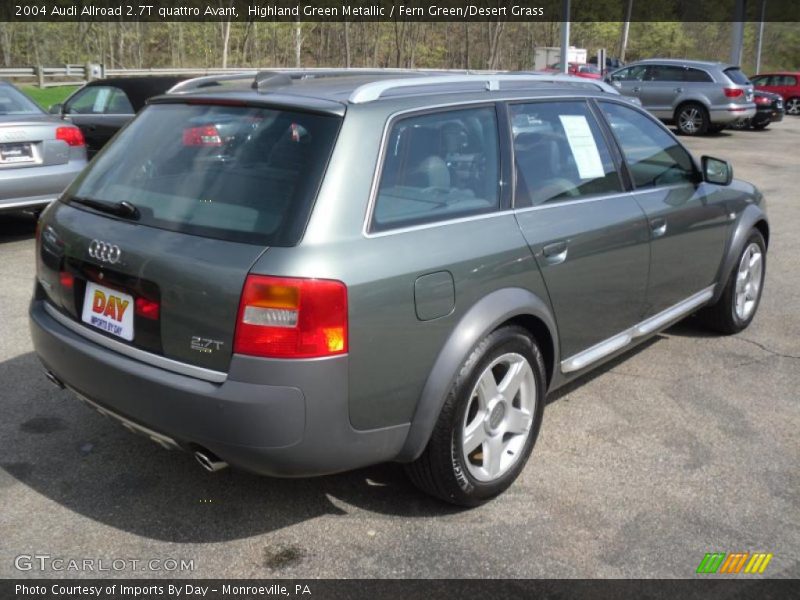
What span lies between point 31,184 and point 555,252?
18.5 feet

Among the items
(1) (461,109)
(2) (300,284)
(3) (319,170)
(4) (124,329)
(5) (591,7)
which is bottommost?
(4) (124,329)

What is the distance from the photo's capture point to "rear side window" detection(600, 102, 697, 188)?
168 inches

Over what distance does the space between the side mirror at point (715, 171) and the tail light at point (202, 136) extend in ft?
9.86

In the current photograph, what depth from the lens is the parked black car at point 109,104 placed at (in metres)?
10.2

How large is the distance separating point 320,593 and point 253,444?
0.56m

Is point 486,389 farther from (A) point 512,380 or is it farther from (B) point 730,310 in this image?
(B) point 730,310

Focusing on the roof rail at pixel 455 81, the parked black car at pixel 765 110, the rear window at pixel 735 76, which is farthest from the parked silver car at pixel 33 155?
the parked black car at pixel 765 110

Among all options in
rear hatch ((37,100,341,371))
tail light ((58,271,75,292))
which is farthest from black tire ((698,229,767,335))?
tail light ((58,271,75,292))

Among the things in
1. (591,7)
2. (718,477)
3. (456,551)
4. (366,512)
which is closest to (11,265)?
(366,512)

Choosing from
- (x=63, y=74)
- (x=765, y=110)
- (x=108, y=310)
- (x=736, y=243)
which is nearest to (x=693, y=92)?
(x=765, y=110)

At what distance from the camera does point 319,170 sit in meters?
2.78

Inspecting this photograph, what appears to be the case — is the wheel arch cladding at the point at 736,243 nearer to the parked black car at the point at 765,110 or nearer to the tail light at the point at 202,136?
the tail light at the point at 202,136

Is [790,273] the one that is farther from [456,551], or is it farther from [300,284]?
[300,284]

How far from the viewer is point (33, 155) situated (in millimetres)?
7473
